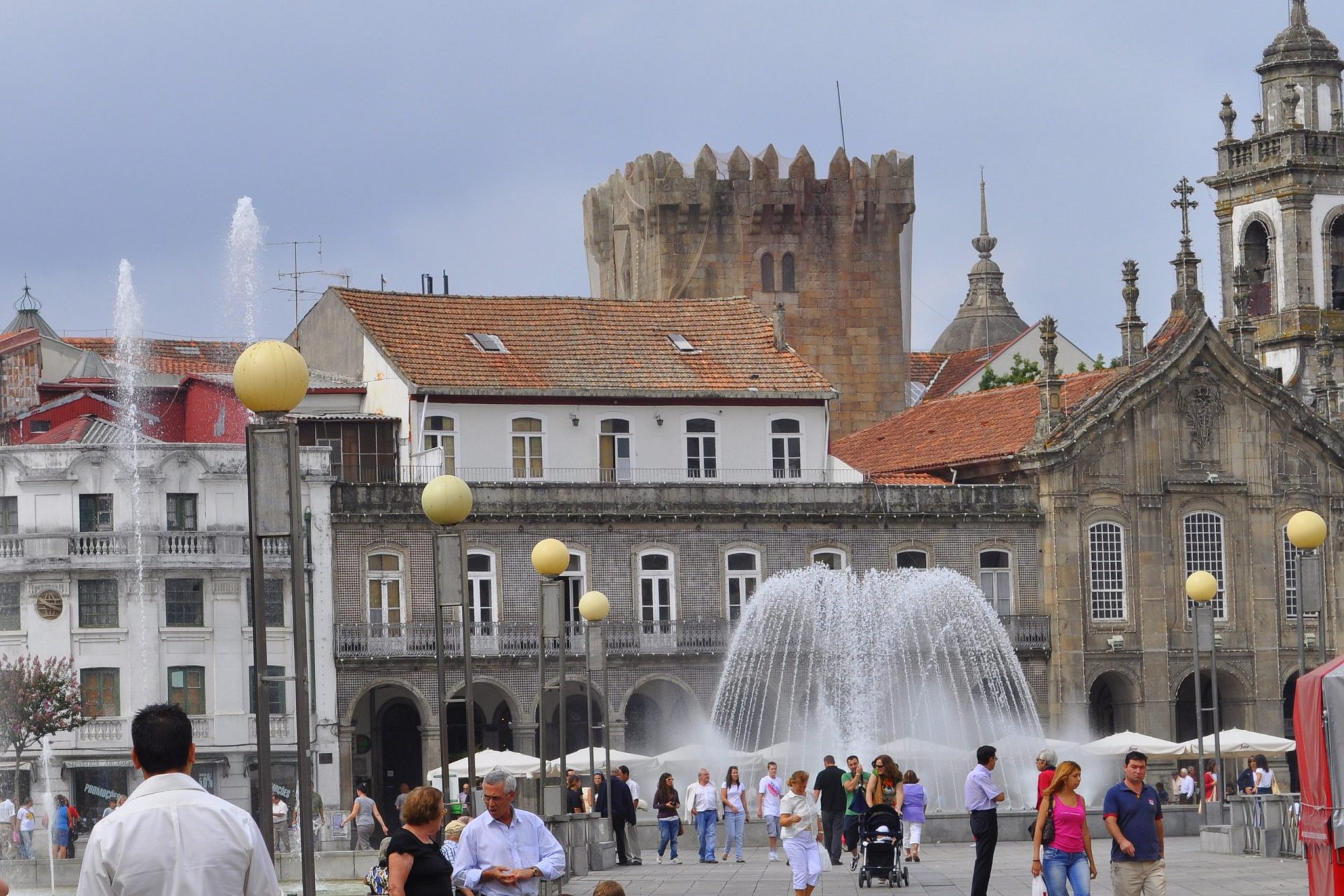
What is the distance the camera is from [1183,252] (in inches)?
2547

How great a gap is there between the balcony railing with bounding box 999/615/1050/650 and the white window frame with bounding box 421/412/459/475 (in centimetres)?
1324

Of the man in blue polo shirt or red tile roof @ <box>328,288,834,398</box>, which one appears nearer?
the man in blue polo shirt

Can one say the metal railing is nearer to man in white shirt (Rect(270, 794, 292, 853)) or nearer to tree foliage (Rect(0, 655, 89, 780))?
man in white shirt (Rect(270, 794, 292, 853))

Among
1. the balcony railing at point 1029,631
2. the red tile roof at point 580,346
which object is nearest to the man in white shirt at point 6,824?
the red tile roof at point 580,346

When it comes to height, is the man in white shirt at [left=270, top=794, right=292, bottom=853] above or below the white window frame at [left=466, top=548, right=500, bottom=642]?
below

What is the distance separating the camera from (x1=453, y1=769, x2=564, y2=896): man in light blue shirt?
1541 centimetres

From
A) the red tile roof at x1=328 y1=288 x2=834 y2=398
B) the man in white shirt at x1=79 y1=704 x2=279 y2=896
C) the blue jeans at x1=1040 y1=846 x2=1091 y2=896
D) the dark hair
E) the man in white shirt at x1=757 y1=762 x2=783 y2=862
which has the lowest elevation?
the man in white shirt at x1=757 y1=762 x2=783 y2=862

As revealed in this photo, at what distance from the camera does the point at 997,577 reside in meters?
60.8

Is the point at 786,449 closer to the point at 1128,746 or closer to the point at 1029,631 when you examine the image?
the point at 1029,631

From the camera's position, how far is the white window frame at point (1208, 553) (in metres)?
61.7

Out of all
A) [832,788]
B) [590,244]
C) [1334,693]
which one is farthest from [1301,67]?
[1334,693]

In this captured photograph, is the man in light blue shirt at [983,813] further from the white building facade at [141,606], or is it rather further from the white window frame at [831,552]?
the white window frame at [831,552]

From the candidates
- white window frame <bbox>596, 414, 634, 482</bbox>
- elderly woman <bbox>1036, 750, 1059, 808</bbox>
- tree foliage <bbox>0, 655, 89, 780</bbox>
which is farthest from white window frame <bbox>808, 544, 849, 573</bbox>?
elderly woman <bbox>1036, 750, 1059, 808</bbox>

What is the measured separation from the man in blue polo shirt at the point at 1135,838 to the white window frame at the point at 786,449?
135 ft
